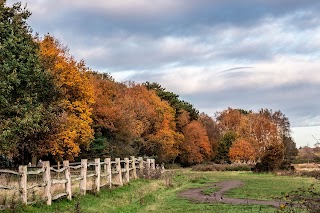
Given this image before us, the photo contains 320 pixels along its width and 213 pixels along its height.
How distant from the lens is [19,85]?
3059 centimetres

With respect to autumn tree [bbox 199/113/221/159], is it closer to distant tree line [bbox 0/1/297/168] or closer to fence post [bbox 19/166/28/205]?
distant tree line [bbox 0/1/297/168]

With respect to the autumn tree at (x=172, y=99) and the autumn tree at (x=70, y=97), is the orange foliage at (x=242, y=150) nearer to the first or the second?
the autumn tree at (x=172, y=99)

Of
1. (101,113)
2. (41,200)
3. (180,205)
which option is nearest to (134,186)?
(180,205)

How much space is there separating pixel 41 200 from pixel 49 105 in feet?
62.8

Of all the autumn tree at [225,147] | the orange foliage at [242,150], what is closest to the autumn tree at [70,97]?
the orange foliage at [242,150]

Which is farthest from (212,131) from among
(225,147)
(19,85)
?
(19,85)

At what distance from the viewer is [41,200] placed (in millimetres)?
16062

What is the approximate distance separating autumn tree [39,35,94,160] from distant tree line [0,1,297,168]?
10 cm

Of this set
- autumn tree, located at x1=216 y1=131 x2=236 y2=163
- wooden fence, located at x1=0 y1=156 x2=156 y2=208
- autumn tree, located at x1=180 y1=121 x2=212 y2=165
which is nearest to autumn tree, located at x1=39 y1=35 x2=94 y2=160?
wooden fence, located at x1=0 y1=156 x2=156 y2=208

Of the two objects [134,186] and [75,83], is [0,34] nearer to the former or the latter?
[134,186]

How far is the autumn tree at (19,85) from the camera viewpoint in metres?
27.9

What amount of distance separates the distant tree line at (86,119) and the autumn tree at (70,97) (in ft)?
0.31

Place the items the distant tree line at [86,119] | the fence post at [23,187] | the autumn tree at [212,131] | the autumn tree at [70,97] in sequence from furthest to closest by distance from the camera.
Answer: the autumn tree at [212,131], the autumn tree at [70,97], the distant tree line at [86,119], the fence post at [23,187]

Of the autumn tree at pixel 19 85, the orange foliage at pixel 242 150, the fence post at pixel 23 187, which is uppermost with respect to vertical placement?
the autumn tree at pixel 19 85
